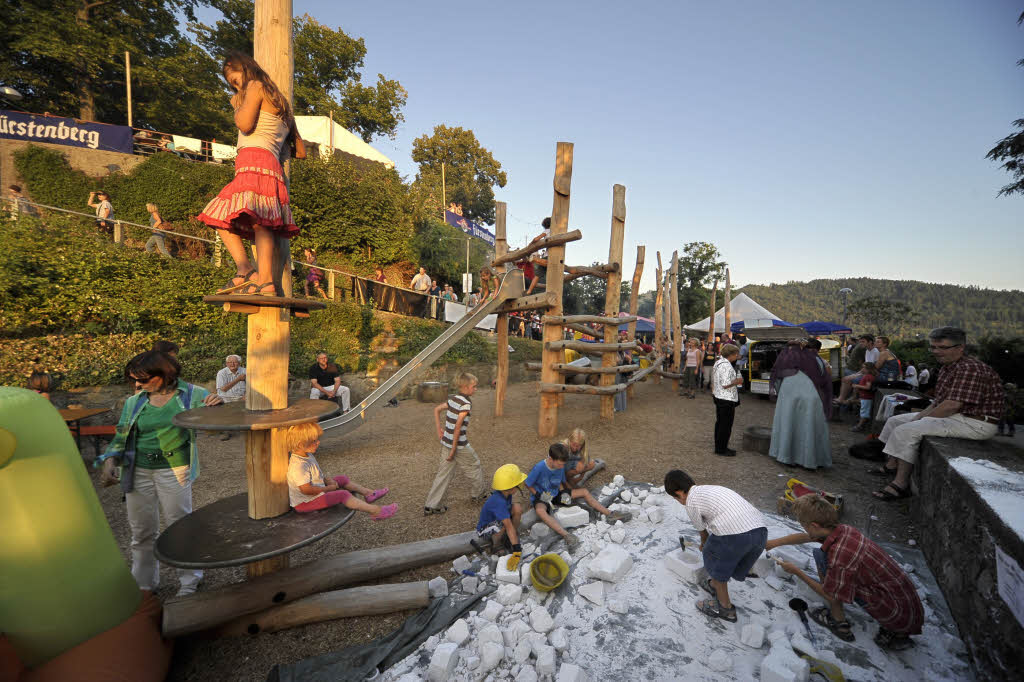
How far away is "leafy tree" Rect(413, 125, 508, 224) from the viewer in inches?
1293

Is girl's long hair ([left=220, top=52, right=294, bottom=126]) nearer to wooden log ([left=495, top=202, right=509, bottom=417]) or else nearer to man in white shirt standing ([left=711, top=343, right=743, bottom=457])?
man in white shirt standing ([left=711, top=343, right=743, bottom=457])

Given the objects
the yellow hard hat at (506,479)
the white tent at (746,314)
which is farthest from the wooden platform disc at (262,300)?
the white tent at (746,314)

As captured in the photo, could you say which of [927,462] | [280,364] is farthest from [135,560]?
[927,462]

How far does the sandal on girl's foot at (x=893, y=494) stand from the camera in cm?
450

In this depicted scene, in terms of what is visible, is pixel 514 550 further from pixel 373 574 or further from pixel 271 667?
pixel 271 667

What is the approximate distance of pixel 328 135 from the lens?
1811 centimetres

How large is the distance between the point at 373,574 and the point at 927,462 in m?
5.28

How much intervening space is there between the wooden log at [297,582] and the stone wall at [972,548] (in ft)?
10.8

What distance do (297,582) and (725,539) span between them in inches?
119

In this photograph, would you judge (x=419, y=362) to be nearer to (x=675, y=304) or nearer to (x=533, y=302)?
(x=533, y=302)

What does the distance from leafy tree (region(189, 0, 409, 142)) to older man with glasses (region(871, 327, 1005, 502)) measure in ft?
94.6

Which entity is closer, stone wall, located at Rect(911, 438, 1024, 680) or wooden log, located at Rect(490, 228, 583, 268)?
stone wall, located at Rect(911, 438, 1024, 680)

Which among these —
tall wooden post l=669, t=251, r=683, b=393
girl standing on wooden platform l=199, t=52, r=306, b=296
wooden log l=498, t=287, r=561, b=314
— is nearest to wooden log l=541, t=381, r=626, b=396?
wooden log l=498, t=287, r=561, b=314

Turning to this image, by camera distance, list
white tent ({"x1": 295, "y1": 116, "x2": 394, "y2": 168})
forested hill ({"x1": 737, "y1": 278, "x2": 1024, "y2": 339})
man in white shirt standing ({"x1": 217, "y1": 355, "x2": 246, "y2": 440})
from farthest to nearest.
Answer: forested hill ({"x1": 737, "y1": 278, "x2": 1024, "y2": 339})
white tent ({"x1": 295, "y1": 116, "x2": 394, "y2": 168})
man in white shirt standing ({"x1": 217, "y1": 355, "x2": 246, "y2": 440})
